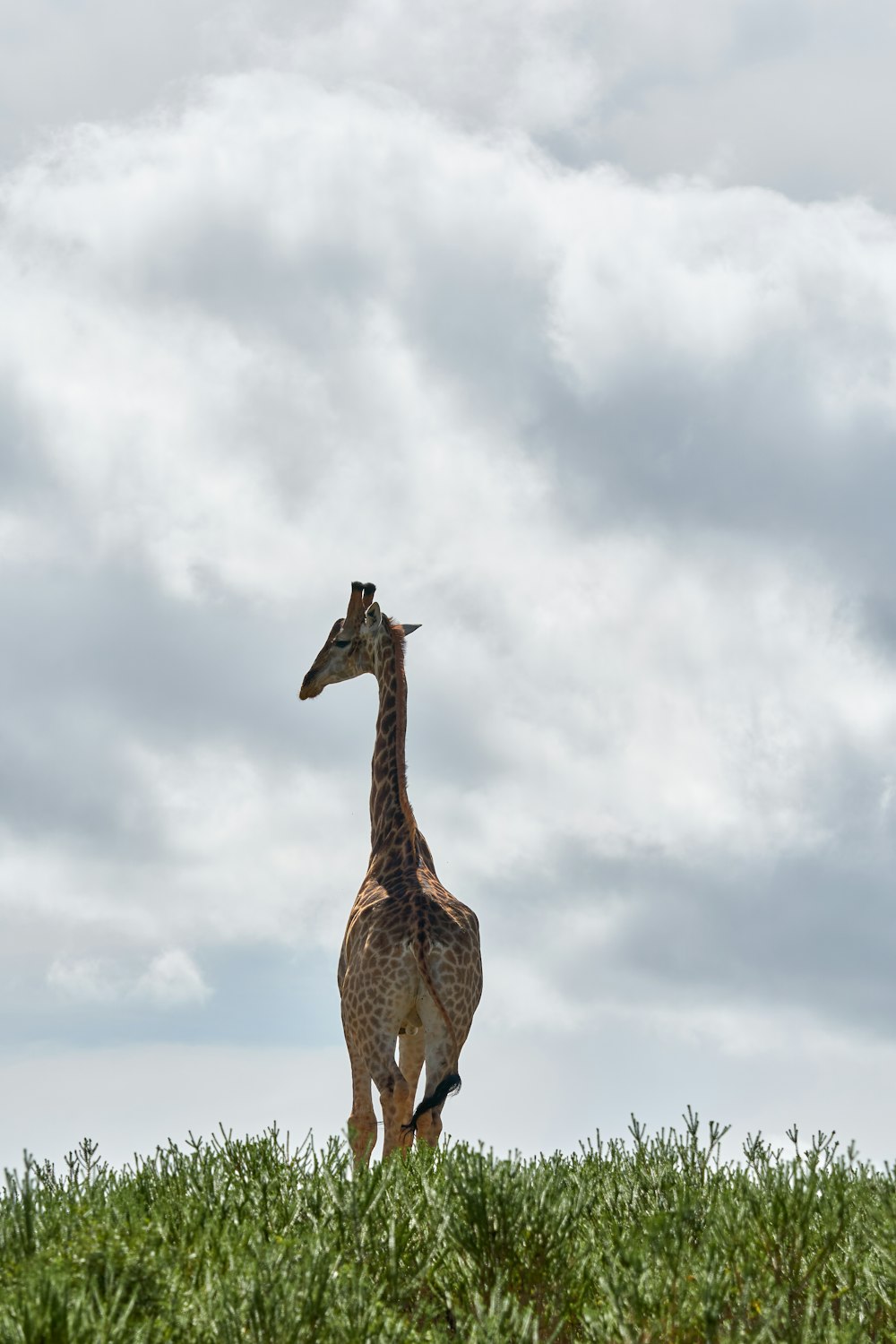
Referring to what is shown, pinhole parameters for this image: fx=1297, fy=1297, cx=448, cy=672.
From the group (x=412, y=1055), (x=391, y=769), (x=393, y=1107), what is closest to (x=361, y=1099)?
(x=393, y=1107)

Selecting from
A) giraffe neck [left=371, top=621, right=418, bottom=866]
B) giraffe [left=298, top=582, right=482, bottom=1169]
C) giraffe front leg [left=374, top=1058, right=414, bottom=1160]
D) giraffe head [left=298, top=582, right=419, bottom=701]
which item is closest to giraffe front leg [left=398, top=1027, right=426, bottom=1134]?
giraffe [left=298, top=582, right=482, bottom=1169]

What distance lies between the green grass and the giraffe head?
6.33m

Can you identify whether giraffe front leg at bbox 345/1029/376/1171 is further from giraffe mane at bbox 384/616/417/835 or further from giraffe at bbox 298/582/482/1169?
giraffe mane at bbox 384/616/417/835

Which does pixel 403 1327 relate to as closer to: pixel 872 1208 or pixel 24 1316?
pixel 24 1316

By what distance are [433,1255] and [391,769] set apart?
268 inches

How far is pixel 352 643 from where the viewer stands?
1481 cm

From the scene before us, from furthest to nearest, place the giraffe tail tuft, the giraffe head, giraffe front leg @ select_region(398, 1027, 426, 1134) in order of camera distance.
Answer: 1. the giraffe head
2. giraffe front leg @ select_region(398, 1027, 426, 1134)
3. the giraffe tail tuft

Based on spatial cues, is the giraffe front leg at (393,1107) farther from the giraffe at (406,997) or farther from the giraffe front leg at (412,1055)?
the giraffe front leg at (412,1055)

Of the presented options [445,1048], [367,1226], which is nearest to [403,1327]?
[367,1226]

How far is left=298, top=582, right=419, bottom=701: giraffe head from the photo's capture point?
1452 cm

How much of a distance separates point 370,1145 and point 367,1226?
4.06m

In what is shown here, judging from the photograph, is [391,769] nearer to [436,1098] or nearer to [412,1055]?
[412,1055]

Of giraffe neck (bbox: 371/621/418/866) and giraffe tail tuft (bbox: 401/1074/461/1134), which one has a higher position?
→ giraffe neck (bbox: 371/621/418/866)

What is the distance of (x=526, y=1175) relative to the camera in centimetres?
760
